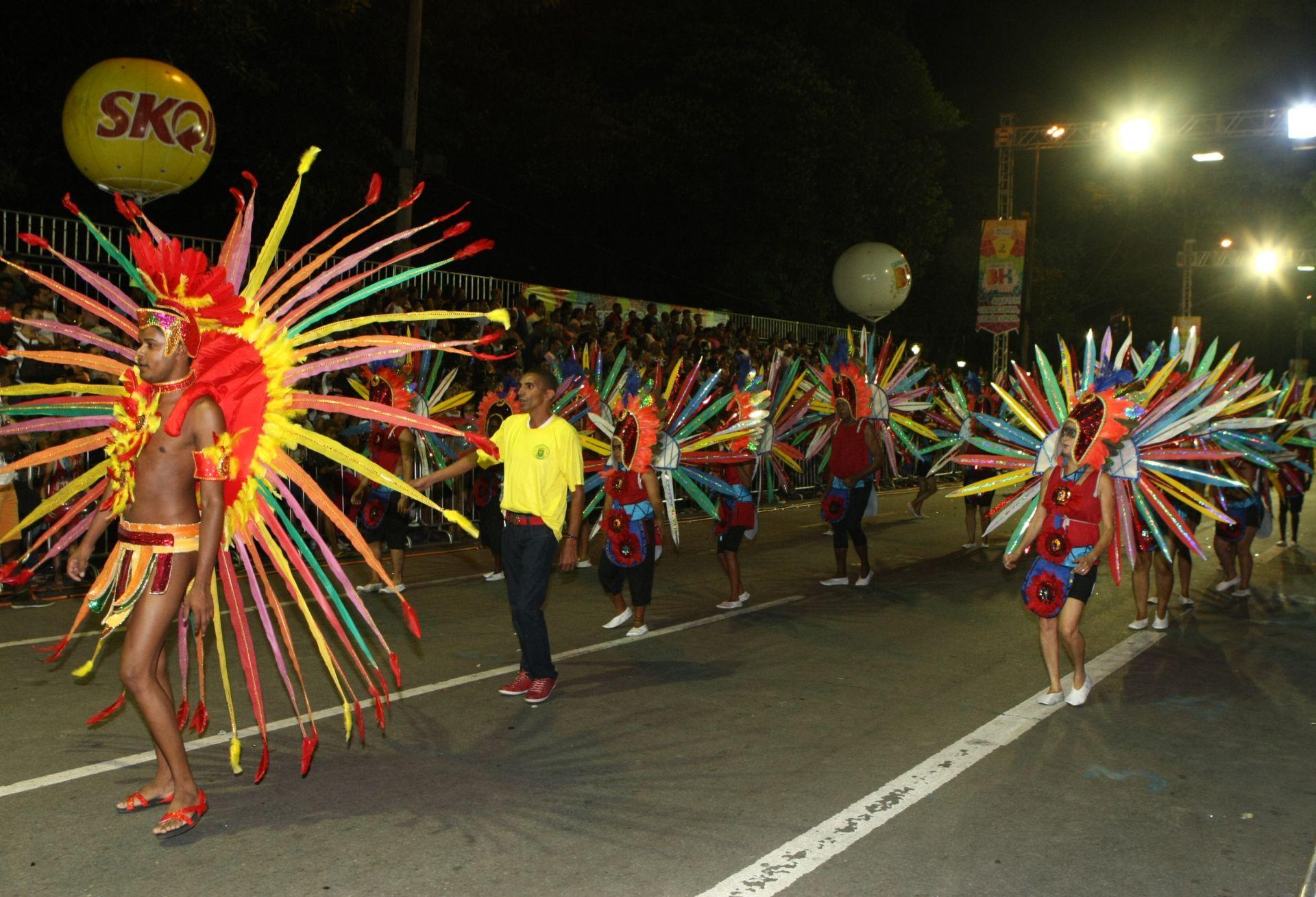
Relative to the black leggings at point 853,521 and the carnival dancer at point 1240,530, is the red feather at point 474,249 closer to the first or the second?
the black leggings at point 853,521

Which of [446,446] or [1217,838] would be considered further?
[446,446]

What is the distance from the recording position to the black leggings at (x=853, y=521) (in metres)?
11.0

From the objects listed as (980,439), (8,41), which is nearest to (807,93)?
(8,41)

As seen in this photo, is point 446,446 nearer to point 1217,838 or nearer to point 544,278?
point 1217,838

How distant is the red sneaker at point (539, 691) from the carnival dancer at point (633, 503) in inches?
73.1

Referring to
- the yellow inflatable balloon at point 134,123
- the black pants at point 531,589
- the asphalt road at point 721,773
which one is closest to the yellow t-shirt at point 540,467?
the black pants at point 531,589

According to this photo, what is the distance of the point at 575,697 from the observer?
685cm

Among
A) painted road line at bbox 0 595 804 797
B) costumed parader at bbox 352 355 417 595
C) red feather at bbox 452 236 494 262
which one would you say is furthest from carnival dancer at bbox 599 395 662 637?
red feather at bbox 452 236 494 262

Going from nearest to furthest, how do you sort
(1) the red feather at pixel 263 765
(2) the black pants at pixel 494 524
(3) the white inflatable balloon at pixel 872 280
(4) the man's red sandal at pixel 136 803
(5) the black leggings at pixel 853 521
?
1. (1) the red feather at pixel 263 765
2. (4) the man's red sandal at pixel 136 803
3. (2) the black pants at pixel 494 524
4. (5) the black leggings at pixel 853 521
5. (3) the white inflatable balloon at pixel 872 280

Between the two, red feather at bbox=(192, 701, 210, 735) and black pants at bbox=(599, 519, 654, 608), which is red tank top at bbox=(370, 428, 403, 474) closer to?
black pants at bbox=(599, 519, 654, 608)

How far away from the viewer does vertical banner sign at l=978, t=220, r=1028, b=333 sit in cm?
2630

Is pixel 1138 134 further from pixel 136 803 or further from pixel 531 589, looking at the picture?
pixel 136 803

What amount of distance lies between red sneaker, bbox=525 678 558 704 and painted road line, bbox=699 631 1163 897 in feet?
6.95

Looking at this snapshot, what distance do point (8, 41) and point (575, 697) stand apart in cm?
1329
